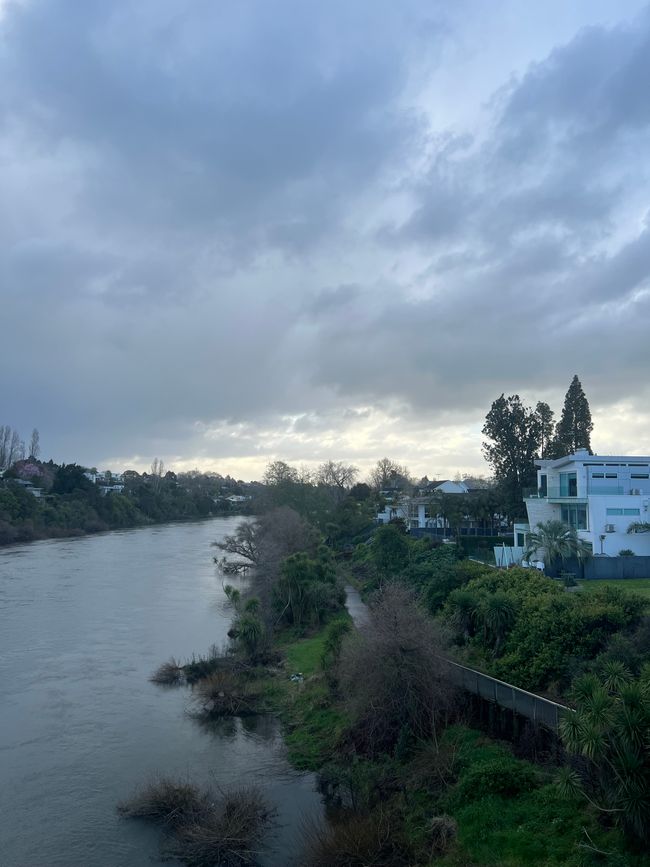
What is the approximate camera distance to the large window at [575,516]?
4312cm

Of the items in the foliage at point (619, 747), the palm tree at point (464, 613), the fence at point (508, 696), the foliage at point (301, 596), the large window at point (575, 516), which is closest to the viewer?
the foliage at point (619, 747)

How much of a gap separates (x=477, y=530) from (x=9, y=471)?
3816 inches

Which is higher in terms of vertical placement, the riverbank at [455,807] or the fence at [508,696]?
the fence at [508,696]

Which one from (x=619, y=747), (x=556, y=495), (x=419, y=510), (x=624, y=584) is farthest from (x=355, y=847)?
(x=419, y=510)

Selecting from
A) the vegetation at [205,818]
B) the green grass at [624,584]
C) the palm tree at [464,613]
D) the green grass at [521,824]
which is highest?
the green grass at [624,584]

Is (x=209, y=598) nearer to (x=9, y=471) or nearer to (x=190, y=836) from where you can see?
(x=190, y=836)

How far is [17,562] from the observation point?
6656 centimetres

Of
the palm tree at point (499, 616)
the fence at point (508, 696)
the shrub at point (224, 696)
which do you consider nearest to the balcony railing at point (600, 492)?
the palm tree at point (499, 616)

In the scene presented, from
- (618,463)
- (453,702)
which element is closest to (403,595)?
(453,702)

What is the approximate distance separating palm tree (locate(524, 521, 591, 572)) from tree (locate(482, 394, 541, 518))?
1681 cm

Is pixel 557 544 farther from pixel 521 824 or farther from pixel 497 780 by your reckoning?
pixel 521 824

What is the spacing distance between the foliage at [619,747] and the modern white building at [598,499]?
94.7 ft

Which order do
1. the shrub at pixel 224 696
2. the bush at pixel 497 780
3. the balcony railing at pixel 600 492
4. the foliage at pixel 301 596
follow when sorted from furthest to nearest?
the balcony railing at pixel 600 492 → the foliage at pixel 301 596 → the shrub at pixel 224 696 → the bush at pixel 497 780

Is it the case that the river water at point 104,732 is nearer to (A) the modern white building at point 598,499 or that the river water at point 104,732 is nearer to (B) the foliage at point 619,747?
(B) the foliage at point 619,747
